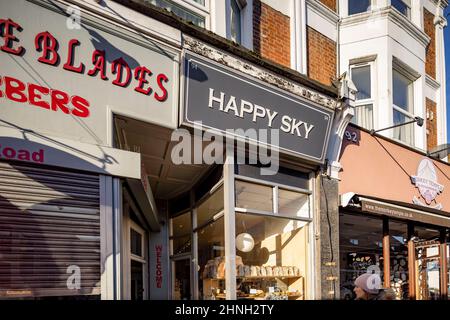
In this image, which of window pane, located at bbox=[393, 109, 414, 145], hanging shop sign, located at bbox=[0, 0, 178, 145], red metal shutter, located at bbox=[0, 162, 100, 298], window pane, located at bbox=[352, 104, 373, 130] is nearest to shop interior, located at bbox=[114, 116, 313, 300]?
hanging shop sign, located at bbox=[0, 0, 178, 145]

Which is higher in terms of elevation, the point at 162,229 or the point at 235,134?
the point at 235,134

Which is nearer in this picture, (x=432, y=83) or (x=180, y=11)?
(x=180, y=11)

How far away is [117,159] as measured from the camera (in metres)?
4.97

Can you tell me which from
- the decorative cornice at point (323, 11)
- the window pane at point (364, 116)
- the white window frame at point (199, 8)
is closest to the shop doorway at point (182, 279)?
the white window frame at point (199, 8)

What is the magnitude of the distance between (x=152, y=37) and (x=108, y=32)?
0.58 m

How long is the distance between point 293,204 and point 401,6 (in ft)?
22.1

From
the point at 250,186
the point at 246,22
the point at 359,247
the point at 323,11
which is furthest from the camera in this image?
the point at 359,247

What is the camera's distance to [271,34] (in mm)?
8102

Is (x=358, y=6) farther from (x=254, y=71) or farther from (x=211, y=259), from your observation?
(x=211, y=259)

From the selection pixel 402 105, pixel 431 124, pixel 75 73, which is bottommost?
pixel 75 73

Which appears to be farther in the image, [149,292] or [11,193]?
[149,292]

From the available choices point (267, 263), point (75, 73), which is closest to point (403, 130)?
point (267, 263)
